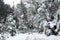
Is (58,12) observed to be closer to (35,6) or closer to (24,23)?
(35,6)

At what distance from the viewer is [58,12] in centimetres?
1333

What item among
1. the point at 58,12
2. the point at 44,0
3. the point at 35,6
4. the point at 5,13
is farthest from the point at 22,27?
the point at 58,12

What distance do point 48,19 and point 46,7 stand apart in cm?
126

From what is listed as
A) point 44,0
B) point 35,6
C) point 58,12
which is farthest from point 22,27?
point 58,12

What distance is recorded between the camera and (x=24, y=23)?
888 inches

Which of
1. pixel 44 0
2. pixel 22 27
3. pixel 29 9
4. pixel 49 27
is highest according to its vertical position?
pixel 44 0

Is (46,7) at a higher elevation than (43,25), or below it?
higher

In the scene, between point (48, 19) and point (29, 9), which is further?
point (29, 9)

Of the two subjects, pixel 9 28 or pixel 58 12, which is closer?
pixel 58 12

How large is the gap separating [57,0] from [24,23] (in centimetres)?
951

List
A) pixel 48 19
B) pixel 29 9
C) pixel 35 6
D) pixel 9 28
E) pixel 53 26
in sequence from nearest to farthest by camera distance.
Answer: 1. pixel 53 26
2. pixel 48 19
3. pixel 9 28
4. pixel 35 6
5. pixel 29 9

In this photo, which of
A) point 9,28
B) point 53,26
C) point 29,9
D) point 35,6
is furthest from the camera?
point 29,9

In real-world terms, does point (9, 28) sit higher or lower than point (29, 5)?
lower

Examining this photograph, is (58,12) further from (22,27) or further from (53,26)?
(22,27)
